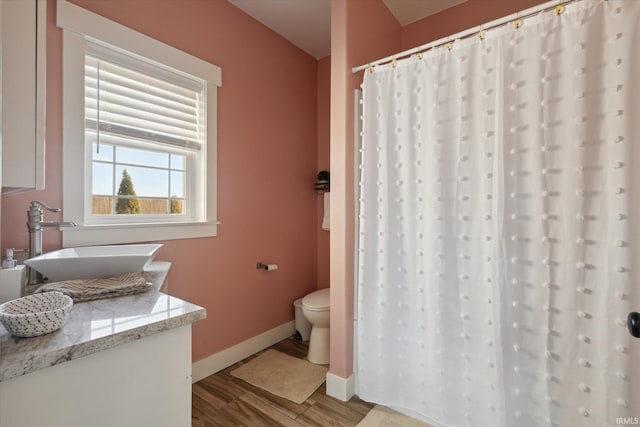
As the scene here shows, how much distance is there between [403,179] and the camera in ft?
5.34

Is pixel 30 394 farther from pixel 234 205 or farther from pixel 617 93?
pixel 617 93

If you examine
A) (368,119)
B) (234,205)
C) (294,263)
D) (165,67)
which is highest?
(165,67)

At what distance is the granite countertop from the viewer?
647mm

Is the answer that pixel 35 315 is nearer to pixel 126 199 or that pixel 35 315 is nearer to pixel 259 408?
pixel 126 199

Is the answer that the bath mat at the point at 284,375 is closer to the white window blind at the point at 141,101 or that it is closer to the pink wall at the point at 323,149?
the pink wall at the point at 323,149

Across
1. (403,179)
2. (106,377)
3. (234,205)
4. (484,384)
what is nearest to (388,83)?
(403,179)

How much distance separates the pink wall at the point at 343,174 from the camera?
5.92 feet

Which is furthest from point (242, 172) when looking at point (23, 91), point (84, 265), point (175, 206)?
point (23, 91)

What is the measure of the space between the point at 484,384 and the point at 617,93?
1.30 meters

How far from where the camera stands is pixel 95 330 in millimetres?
772

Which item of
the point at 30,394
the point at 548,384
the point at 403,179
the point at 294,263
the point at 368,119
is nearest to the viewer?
the point at 30,394

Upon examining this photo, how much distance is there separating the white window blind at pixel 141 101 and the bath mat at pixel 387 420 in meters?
1.97

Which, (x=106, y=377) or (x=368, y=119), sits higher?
(x=368, y=119)

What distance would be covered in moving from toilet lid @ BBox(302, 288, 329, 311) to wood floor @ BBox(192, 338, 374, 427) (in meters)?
0.50
